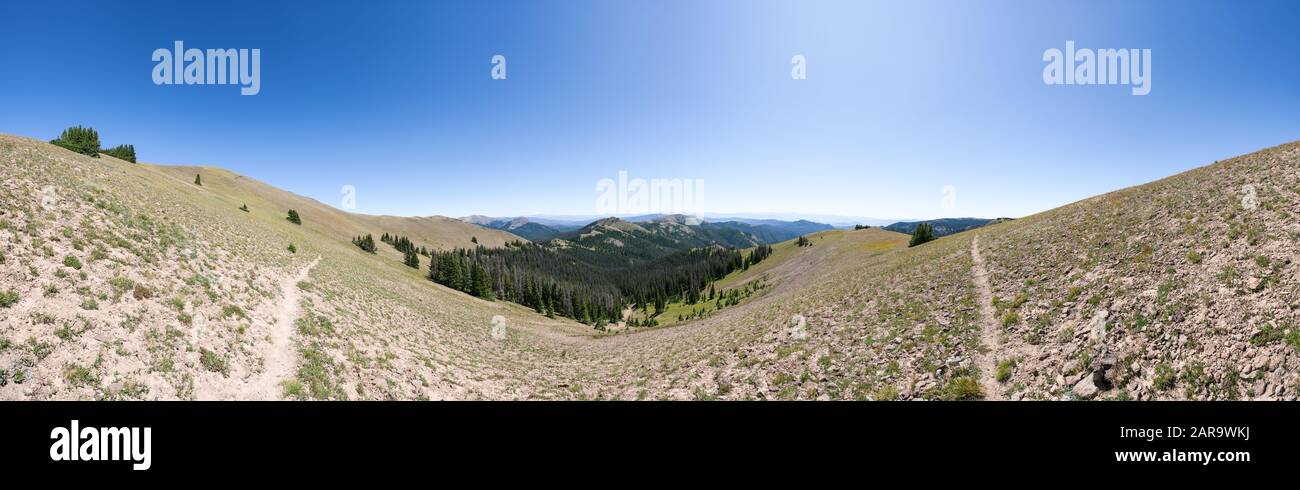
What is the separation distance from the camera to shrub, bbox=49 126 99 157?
64.6 meters

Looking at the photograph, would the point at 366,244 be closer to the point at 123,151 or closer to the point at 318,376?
the point at 123,151

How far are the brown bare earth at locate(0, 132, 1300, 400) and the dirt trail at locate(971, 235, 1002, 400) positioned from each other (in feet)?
0.29

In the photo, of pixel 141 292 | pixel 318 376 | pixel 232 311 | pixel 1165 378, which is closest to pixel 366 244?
pixel 232 311

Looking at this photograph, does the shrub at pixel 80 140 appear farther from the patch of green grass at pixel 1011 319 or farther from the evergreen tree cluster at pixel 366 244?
the patch of green grass at pixel 1011 319

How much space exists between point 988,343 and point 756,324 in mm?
14363

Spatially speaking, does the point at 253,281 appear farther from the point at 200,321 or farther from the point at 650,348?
the point at 650,348

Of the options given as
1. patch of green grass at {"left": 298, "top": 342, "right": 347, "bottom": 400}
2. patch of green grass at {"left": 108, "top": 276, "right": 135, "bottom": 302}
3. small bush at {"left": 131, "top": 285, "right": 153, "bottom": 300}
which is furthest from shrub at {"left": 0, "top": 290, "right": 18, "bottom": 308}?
patch of green grass at {"left": 298, "top": 342, "right": 347, "bottom": 400}

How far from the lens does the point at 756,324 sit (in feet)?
90.1

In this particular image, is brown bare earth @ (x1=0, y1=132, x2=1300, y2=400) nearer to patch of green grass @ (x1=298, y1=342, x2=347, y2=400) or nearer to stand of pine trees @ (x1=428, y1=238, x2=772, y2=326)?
patch of green grass @ (x1=298, y1=342, x2=347, y2=400)

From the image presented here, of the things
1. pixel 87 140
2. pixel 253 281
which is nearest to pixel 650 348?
pixel 253 281

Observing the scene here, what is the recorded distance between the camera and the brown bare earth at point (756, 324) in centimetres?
941

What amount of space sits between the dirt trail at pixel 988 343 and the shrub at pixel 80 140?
12312cm
